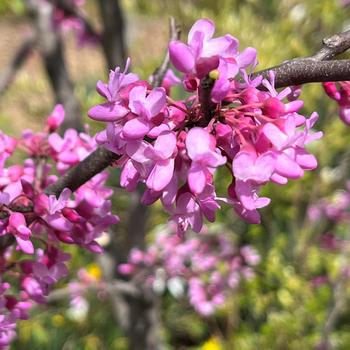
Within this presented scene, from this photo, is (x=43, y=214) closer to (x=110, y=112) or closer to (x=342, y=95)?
(x=110, y=112)

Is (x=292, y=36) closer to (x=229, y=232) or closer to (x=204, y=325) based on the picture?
(x=229, y=232)

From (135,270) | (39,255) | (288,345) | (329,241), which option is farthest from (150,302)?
(39,255)

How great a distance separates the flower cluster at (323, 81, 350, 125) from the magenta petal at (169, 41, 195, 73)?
24cm

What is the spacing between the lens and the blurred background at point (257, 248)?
224 centimetres

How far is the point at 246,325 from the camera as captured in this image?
290 centimetres

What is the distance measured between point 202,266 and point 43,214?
175cm

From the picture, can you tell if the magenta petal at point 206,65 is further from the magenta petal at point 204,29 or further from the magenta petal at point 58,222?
the magenta petal at point 58,222

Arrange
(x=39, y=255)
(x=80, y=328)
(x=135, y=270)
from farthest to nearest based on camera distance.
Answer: (x=80, y=328) → (x=135, y=270) → (x=39, y=255)

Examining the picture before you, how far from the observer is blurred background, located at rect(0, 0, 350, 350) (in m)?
2.24

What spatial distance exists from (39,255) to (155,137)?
1.32ft

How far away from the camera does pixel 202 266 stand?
2.43 metres

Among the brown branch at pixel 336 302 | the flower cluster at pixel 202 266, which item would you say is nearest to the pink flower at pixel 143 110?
the flower cluster at pixel 202 266

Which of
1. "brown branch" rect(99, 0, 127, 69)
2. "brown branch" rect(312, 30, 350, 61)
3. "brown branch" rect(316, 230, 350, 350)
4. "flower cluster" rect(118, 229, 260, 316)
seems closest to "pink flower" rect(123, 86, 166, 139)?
"brown branch" rect(312, 30, 350, 61)

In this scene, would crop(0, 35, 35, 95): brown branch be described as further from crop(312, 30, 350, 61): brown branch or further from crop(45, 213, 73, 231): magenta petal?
crop(312, 30, 350, 61): brown branch
